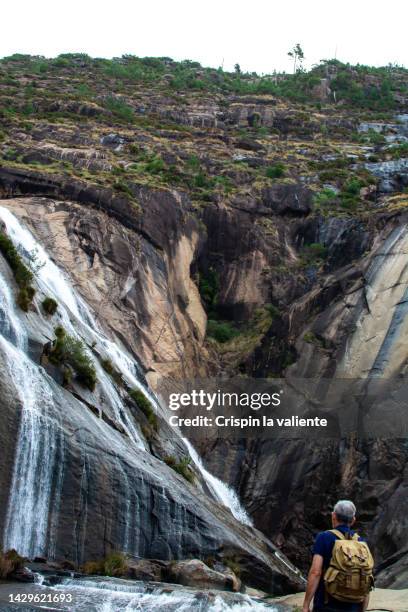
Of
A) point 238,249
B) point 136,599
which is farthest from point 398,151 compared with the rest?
point 136,599

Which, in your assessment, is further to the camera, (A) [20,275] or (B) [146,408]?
(B) [146,408]

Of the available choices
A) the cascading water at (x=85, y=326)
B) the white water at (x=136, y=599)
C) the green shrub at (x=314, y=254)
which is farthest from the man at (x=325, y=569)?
the green shrub at (x=314, y=254)

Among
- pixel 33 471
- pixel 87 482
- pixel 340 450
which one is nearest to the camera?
pixel 33 471

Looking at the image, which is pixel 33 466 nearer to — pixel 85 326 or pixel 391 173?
pixel 85 326

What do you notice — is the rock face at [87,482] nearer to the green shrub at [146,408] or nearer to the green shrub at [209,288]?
Answer: the green shrub at [146,408]

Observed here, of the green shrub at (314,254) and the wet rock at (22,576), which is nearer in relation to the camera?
the wet rock at (22,576)

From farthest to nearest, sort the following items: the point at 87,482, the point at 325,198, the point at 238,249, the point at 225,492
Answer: the point at 325,198 → the point at 238,249 → the point at 225,492 → the point at 87,482
